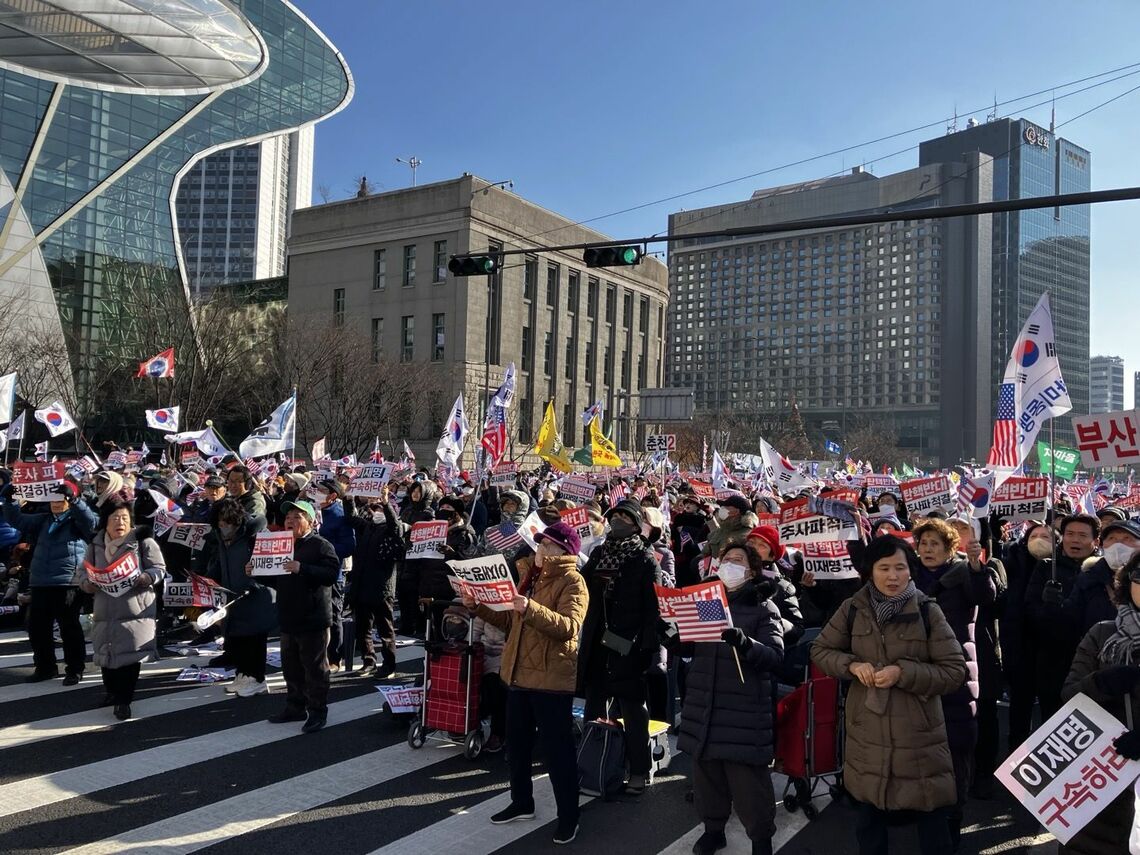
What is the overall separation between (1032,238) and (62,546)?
14801 centimetres

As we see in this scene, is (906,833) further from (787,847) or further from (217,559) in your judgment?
(217,559)

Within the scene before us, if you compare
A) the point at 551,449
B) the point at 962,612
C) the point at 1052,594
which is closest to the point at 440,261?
the point at 551,449

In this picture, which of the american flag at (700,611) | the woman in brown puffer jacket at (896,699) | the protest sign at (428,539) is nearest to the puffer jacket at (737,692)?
the american flag at (700,611)

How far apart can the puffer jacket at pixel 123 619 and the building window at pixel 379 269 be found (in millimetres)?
49805

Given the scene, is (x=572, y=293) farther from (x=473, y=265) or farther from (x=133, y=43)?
(x=473, y=265)

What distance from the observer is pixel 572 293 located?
6206 centimetres

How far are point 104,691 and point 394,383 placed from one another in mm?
35508

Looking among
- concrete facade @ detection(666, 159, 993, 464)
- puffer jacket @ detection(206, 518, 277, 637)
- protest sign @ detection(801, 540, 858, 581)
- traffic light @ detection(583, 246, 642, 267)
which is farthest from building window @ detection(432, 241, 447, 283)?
concrete facade @ detection(666, 159, 993, 464)

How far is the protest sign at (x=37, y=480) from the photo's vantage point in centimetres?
1109

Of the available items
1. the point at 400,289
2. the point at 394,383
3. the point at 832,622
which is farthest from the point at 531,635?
the point at 400,289

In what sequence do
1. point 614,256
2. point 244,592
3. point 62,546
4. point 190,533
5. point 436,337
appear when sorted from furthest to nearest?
point 436,337 → point 614,256 → point 190,533 → point 62,546 → point 244,592

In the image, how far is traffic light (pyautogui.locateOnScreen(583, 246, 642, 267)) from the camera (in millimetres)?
13672

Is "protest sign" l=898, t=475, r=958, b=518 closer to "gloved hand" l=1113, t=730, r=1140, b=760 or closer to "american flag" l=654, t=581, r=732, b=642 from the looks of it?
"american flag" l=654, t=581, r=732, b=642

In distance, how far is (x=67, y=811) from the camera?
580cm
